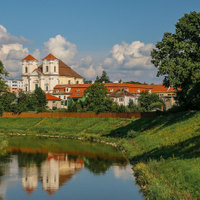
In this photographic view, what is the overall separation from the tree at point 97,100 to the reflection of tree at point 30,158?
3444 centimetres

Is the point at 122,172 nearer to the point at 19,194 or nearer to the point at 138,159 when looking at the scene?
the point at 138,159

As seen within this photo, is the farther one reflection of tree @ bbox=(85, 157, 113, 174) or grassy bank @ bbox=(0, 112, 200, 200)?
reflection of tree @ bbox=(85, 157, 113, 174)

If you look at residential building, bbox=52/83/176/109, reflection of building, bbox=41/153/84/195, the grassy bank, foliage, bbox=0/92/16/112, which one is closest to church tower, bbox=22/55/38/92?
residential building, bbox=52/83/176/109

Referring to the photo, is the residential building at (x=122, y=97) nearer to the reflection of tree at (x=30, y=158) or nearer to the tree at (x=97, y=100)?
the tree at (x=97, y=100)

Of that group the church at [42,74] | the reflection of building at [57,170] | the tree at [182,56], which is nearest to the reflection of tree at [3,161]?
the reflection of building at [57,170]

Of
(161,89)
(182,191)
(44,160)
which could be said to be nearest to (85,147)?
(44,160)

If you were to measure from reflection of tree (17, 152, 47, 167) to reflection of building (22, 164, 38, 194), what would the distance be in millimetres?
2041

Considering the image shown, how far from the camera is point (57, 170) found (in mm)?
32156

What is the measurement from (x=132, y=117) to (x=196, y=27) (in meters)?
25.4

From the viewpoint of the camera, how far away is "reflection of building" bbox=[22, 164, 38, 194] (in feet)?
83.1

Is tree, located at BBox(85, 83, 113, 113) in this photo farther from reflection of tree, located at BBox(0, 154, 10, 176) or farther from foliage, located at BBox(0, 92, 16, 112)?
reflection of tree, located at BBox(0, 154, 10, 176)

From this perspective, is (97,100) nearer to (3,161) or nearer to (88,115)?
(88,115)

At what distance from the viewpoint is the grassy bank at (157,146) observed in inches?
790

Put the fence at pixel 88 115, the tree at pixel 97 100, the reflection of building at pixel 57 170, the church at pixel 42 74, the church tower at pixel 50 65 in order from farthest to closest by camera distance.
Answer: the church at pixel 42 74 < the church tower at pixel 50 65 < the tree at pixel 97 100 < the fence at pixel 88 115 < the reflection of building at pixel 57 170
